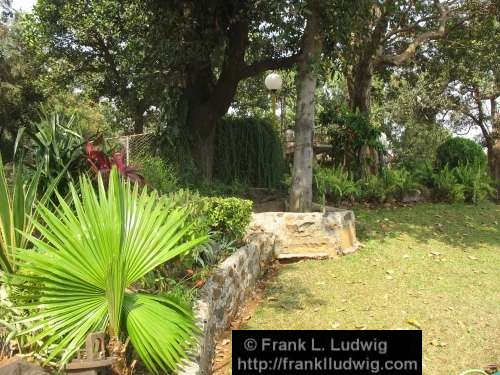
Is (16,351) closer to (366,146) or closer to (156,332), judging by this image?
(156,332)

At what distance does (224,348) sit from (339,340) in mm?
963

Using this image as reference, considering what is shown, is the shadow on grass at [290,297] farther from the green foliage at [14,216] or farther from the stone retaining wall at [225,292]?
the green foliage at [14,216]

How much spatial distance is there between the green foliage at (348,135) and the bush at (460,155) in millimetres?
2162

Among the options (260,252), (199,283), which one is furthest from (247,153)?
(199,283)

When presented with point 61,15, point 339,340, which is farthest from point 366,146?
point 61,15

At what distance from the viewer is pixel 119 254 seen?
232 cm

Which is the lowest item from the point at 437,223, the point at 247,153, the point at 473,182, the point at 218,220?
the point at 437,223

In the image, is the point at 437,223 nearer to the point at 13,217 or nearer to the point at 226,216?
the point at 226,216

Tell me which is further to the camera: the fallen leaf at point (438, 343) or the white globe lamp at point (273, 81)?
the white globe lamp at point (273, 81)

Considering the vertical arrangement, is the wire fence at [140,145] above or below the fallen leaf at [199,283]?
above

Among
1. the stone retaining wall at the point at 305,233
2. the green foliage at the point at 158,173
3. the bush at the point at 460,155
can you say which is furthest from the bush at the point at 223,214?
the bush at the point at 460,155

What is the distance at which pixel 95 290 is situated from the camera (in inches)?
90.7

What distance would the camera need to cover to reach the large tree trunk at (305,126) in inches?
268

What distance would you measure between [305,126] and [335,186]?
1.84m
